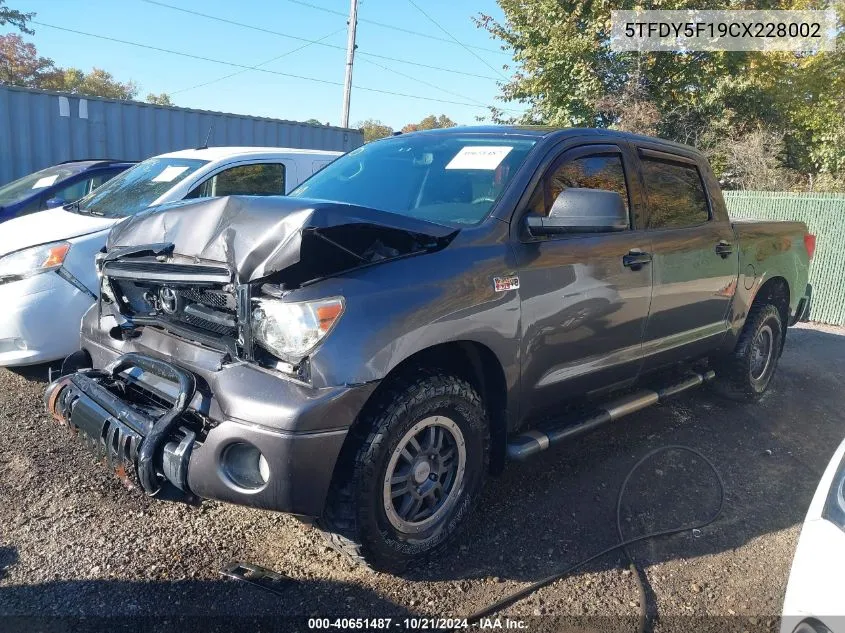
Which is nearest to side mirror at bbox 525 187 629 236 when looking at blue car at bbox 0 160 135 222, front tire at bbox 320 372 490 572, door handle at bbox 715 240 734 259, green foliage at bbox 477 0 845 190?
front tire at bbox 320 372 490 572

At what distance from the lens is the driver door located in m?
3.22

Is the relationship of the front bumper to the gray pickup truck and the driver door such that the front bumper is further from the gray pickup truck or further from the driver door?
the driver door

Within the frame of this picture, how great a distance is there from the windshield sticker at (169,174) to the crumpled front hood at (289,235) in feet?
10.2

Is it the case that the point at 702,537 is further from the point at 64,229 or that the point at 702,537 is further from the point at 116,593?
the point at 64,229

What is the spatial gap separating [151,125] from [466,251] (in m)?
10.3

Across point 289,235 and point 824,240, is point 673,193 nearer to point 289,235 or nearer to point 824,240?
point 289,235

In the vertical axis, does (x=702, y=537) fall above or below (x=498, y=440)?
below

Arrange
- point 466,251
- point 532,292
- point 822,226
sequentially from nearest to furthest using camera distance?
point 466,251, point 532,292, point 822,226

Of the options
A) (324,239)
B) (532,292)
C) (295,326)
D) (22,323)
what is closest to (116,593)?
(295,326)

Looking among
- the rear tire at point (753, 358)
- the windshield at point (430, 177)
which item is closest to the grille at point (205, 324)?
the windshield at point (430, 177)

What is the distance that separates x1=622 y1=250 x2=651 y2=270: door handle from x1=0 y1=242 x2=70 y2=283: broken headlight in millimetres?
3783

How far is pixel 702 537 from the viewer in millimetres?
3367

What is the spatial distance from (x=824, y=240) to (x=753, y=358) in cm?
571

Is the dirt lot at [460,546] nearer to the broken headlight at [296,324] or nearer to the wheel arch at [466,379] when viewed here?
the wheel arch at [466,379]
